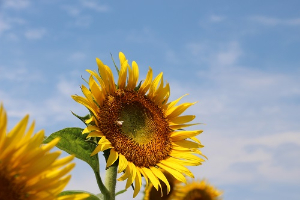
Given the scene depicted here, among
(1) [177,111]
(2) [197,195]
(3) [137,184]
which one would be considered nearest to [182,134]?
(1) [177,111]

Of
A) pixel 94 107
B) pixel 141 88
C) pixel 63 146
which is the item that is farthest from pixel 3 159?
pixel 141 88

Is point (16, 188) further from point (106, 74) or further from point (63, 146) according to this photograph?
point (106, 74)

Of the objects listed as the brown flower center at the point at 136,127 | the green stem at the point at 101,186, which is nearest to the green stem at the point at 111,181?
the green stem at the point at 101,186

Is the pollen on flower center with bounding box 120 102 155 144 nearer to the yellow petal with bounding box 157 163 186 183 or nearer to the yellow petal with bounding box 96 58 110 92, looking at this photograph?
the yellow petal with bounding box 157 163 186 183

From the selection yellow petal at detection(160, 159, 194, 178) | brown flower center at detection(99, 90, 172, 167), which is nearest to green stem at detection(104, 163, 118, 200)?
brown flower center at detection(99, 90, 172, 167)

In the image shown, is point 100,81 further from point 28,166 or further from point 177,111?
point 28,166
